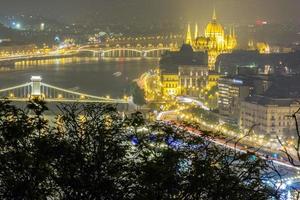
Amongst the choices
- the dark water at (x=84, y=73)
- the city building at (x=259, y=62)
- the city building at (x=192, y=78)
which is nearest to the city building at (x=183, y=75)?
the city building at (x=192, y=78)

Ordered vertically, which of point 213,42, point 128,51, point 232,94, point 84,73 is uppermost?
point 213,42

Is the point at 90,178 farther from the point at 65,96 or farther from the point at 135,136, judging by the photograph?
the point at 65,96

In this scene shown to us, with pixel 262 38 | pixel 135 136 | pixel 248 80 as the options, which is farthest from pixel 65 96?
pixel 262 38

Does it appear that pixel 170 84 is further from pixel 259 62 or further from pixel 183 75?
pixel 259 62

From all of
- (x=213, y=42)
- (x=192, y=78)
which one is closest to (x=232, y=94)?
(x=192, y=78)

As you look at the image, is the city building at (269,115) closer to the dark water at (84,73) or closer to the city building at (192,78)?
the dark water at (84,73)

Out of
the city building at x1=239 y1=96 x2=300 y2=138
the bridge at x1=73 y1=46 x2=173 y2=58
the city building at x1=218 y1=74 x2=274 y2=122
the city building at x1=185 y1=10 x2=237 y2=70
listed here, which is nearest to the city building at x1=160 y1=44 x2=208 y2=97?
the city building at x1=218 y1=74 x2=274 y2=122
